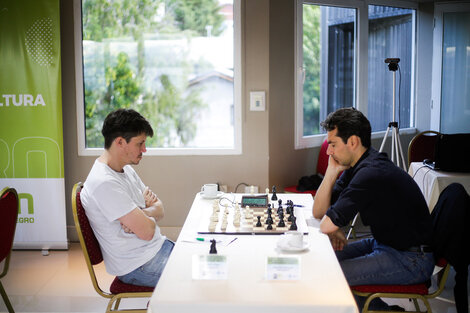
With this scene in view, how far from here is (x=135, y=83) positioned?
15.0 feet

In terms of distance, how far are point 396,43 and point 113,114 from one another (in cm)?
400

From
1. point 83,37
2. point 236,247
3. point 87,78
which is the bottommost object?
point 236,247

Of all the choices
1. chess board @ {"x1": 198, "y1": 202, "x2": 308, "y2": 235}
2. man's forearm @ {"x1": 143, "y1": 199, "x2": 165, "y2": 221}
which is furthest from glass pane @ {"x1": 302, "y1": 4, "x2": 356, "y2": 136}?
man's forearm @ {"x1": 143, "y1": 199, "x2": 165, "y2": 221}

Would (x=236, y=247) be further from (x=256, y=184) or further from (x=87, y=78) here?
(x=87, y=78)

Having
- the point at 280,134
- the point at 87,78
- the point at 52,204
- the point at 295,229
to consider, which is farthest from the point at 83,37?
the point at 295,229

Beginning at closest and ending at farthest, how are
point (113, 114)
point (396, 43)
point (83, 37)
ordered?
point (113, 114) → point (83, 37) → point (396, 43)

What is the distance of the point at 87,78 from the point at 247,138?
145cm

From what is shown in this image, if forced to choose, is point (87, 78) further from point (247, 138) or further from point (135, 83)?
point (247, 138)

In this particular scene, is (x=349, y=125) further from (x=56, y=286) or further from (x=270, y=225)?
(x=56, y=286)

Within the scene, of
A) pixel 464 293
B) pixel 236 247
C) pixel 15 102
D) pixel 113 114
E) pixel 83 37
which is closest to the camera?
pixel 236 247

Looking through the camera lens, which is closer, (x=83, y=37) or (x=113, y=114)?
(x=113, y=114)

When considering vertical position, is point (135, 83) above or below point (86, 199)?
above

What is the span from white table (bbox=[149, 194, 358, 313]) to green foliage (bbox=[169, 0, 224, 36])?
2799 millimetres

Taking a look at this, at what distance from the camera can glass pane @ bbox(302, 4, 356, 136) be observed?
4.84 metres
